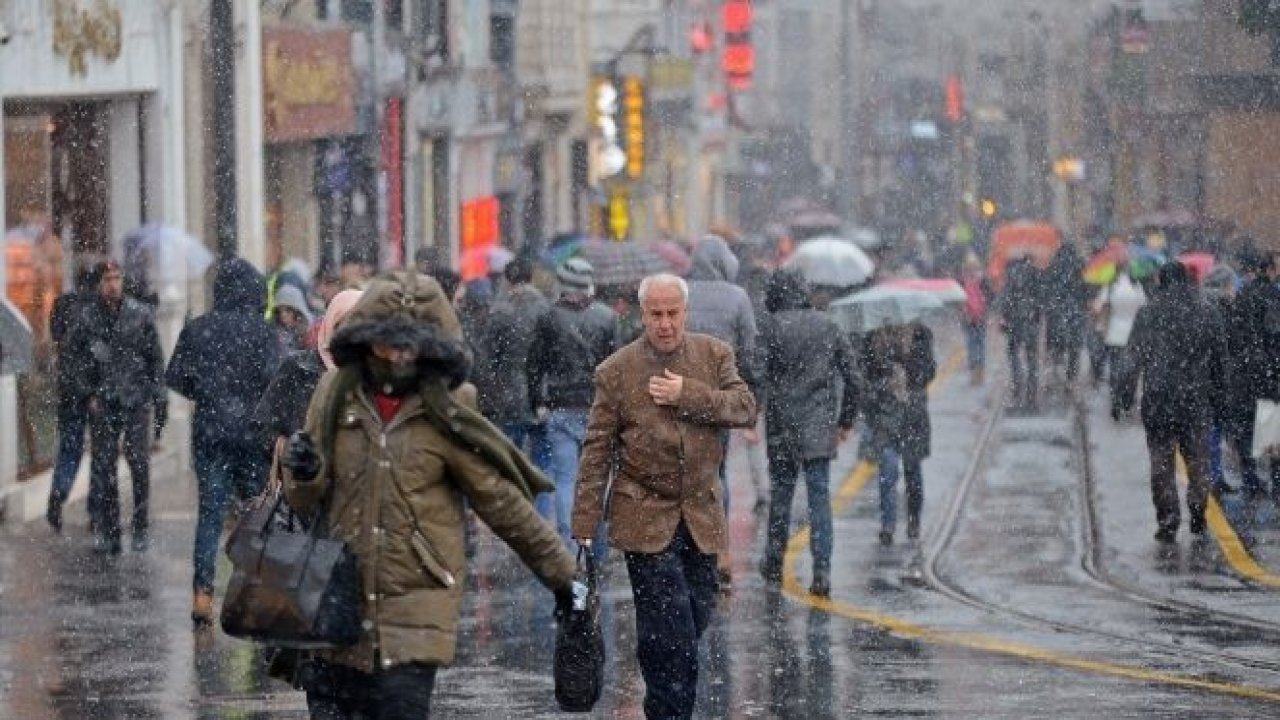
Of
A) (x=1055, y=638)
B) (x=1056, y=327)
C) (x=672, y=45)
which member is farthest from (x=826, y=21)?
(x=1055, y=638)

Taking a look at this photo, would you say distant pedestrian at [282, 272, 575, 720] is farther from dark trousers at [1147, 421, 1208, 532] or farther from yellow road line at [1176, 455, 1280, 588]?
dark trousers at [1147, 421, 1208, 532]

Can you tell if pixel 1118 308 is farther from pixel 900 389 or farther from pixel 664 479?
pixel 664 479

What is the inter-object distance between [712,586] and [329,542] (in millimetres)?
3417

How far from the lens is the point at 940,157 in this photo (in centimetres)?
11588

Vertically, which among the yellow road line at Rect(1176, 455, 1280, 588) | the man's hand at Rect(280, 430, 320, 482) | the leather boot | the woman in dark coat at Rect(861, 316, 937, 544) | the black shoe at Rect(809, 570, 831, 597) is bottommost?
the yellow road line at Rect(1176, 455, 1280, 588)

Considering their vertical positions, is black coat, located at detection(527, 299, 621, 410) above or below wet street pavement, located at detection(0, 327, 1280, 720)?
above

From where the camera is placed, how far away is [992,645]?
42.9 ft

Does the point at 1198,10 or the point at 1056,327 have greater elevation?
the point at 1198,10

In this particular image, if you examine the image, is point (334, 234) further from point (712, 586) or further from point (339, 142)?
point (712, 586)

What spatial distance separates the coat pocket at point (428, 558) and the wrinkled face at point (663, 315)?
3.18m

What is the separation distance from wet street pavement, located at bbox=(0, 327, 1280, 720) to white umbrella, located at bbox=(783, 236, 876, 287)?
14.5 feet

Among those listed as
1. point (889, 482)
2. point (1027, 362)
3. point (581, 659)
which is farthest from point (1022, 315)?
point (581, 659)

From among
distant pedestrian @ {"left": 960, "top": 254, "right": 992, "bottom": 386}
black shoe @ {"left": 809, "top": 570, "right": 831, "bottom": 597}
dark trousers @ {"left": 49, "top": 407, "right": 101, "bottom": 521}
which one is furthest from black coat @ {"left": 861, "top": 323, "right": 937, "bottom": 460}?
distant pedestrian @ {"left": 960, "top": 254, "right": 992, "bottom": 386}

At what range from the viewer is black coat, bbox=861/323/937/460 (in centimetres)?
1755
